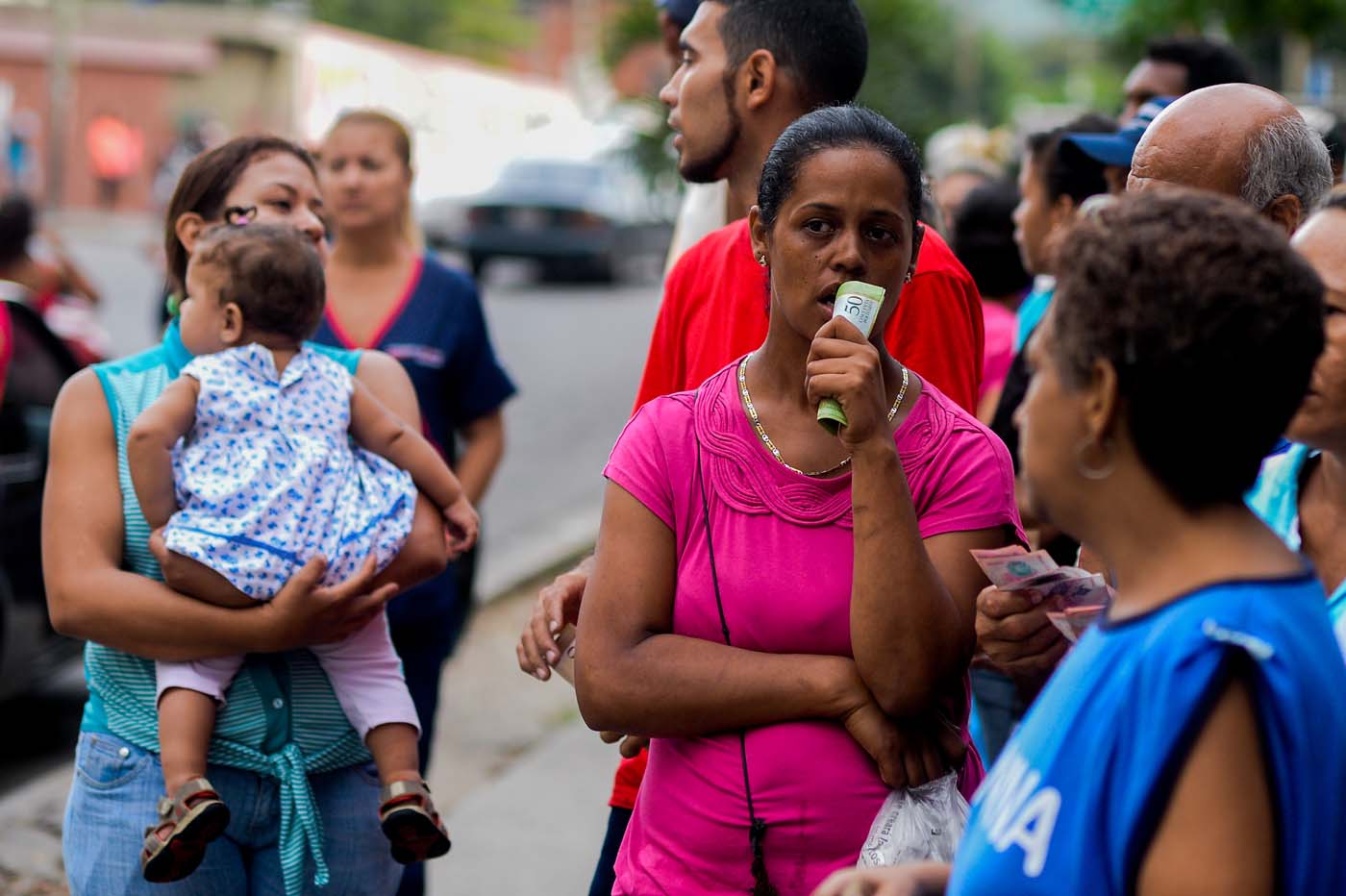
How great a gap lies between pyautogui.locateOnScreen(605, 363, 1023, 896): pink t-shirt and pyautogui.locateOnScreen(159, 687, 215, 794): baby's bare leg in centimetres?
92

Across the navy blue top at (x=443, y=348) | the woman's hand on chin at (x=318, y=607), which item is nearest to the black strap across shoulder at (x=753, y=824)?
the woman's hand on chin at (x=318, y=607)

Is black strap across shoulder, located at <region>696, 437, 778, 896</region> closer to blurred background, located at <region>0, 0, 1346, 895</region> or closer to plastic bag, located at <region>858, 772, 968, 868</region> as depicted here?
plastic bag, located at <region>858, 772, 968, 868</region>

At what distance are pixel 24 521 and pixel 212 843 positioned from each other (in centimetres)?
369

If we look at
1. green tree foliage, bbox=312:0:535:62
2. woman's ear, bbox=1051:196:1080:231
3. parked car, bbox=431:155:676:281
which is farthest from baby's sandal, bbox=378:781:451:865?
green tree foliage, bbox=312:0:535:62

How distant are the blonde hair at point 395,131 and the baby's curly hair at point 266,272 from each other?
1822mm

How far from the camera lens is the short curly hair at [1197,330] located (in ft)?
5.45

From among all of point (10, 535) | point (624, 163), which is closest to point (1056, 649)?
point (10, 535)

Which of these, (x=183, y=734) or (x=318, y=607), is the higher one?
(x=318, y=607)

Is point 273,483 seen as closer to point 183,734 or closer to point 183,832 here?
point 183,734

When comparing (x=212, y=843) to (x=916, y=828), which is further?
(x=212, y=843)

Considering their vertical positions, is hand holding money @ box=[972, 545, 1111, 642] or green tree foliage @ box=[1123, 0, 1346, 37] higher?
green tree foliage @ box=[1123, 0, 1346, 37]

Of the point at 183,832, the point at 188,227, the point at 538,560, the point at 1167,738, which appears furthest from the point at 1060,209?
the point at 538,560

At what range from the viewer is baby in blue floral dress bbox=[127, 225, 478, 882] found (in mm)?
3049

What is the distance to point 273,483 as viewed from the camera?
3121 mm
